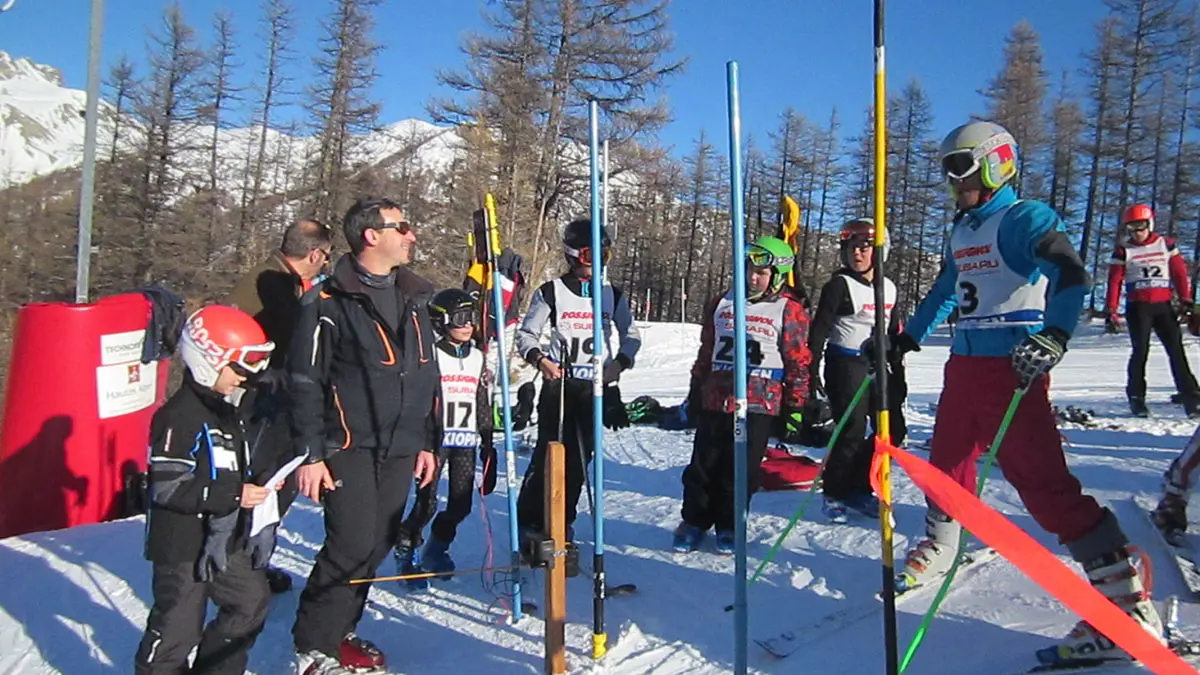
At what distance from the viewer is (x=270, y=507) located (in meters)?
3.08

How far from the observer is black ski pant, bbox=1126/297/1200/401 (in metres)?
7.82

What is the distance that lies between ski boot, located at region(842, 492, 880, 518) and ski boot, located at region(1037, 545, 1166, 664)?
220 cm

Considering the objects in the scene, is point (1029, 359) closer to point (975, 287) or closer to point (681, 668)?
point (975, 287)

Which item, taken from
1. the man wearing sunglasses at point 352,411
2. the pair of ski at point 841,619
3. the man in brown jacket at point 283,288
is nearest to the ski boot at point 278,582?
the man in brown jacket at point 283,288

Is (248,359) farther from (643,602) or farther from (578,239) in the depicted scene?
(643,602)

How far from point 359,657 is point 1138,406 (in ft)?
29.2

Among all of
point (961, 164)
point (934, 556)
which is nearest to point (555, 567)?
point (934, 556)

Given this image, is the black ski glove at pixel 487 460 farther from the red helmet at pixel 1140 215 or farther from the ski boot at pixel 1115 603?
the red helmet at pixel 1140 215

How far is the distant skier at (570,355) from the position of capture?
4.49 meters

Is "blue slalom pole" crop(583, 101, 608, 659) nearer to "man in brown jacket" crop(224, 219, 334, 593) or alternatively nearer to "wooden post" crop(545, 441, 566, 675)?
"wooden post" crop(545, 441, 566, 675)

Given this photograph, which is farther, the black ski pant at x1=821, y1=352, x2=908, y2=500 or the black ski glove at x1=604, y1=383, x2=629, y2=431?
the black ski pant at x1=821, y1=352, x2=908, y2=500

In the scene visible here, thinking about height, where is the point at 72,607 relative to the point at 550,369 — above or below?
below

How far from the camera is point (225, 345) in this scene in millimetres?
2836

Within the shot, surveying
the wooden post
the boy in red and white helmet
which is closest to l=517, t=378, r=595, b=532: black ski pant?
the wooden post
